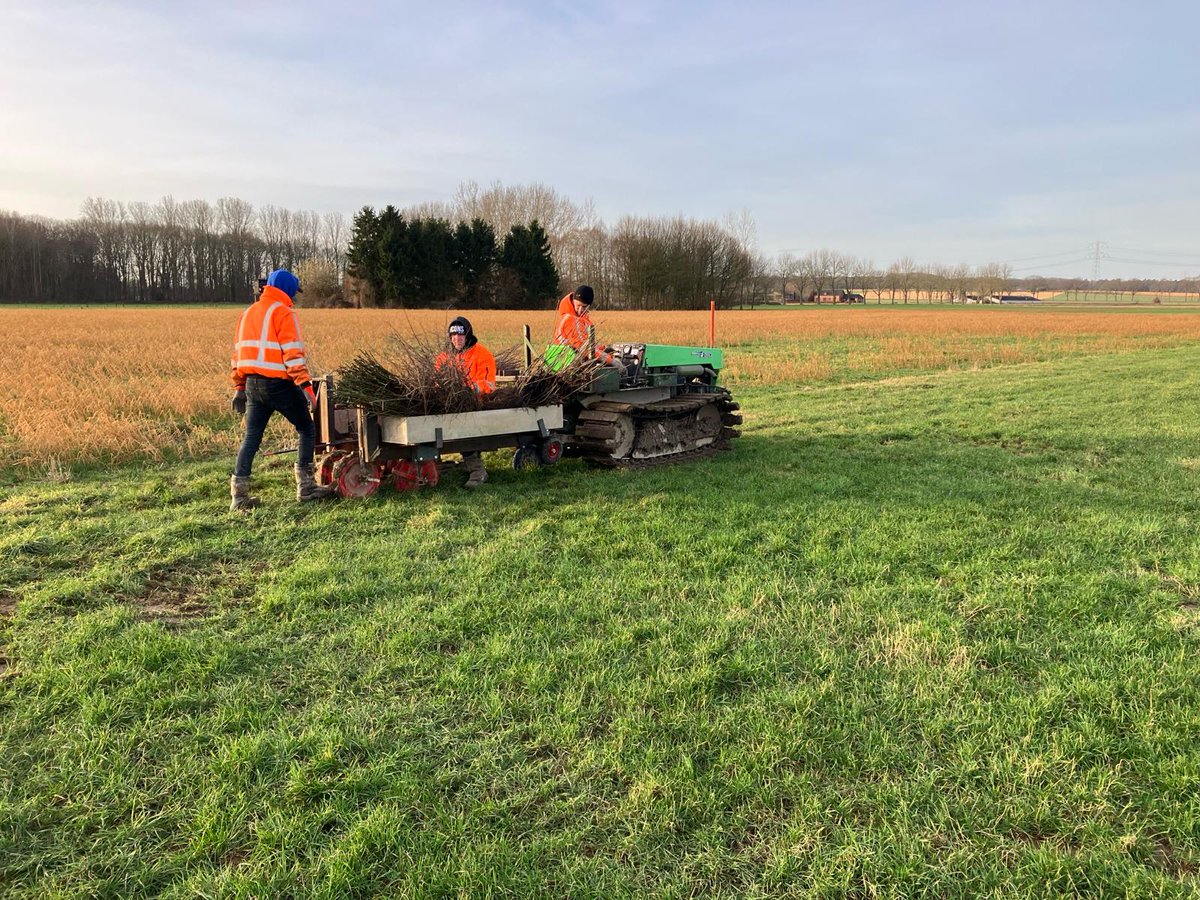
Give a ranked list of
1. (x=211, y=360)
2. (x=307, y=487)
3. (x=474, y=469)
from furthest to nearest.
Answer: (x=211, y=360), (x=474, y=469), (x=307, y=487)

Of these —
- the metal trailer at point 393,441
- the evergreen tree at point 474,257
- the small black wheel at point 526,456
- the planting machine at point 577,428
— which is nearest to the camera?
the metal trailer at point 393,441

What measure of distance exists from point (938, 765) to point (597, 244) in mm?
66906

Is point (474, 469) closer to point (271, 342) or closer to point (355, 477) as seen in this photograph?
point (355, 477)

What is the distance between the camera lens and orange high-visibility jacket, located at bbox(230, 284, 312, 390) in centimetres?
611

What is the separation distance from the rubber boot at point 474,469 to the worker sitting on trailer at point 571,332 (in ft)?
4.36

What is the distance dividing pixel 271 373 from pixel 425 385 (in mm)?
1295

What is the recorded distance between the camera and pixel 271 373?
20.2 feet

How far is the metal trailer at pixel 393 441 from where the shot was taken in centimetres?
633

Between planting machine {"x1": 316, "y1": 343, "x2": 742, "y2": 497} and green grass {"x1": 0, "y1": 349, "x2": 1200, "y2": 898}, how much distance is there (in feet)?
2.47

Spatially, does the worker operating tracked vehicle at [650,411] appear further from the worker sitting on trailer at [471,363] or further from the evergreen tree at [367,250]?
the evergreen tree at [367,250]

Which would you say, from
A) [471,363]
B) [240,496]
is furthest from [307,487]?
[471,363]

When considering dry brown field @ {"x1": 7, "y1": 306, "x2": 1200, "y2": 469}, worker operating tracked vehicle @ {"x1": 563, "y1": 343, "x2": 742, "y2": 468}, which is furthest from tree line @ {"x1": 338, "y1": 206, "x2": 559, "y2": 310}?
worker operating tracked vehicle @ {"x1": 563, "y1": 343, "x2": 742, "y2": 468}

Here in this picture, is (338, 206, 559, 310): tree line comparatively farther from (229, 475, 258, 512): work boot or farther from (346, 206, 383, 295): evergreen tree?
(229, 475, 258, 512): work boot

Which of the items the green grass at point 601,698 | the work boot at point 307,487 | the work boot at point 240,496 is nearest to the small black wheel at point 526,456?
the green grass at point 601,698
